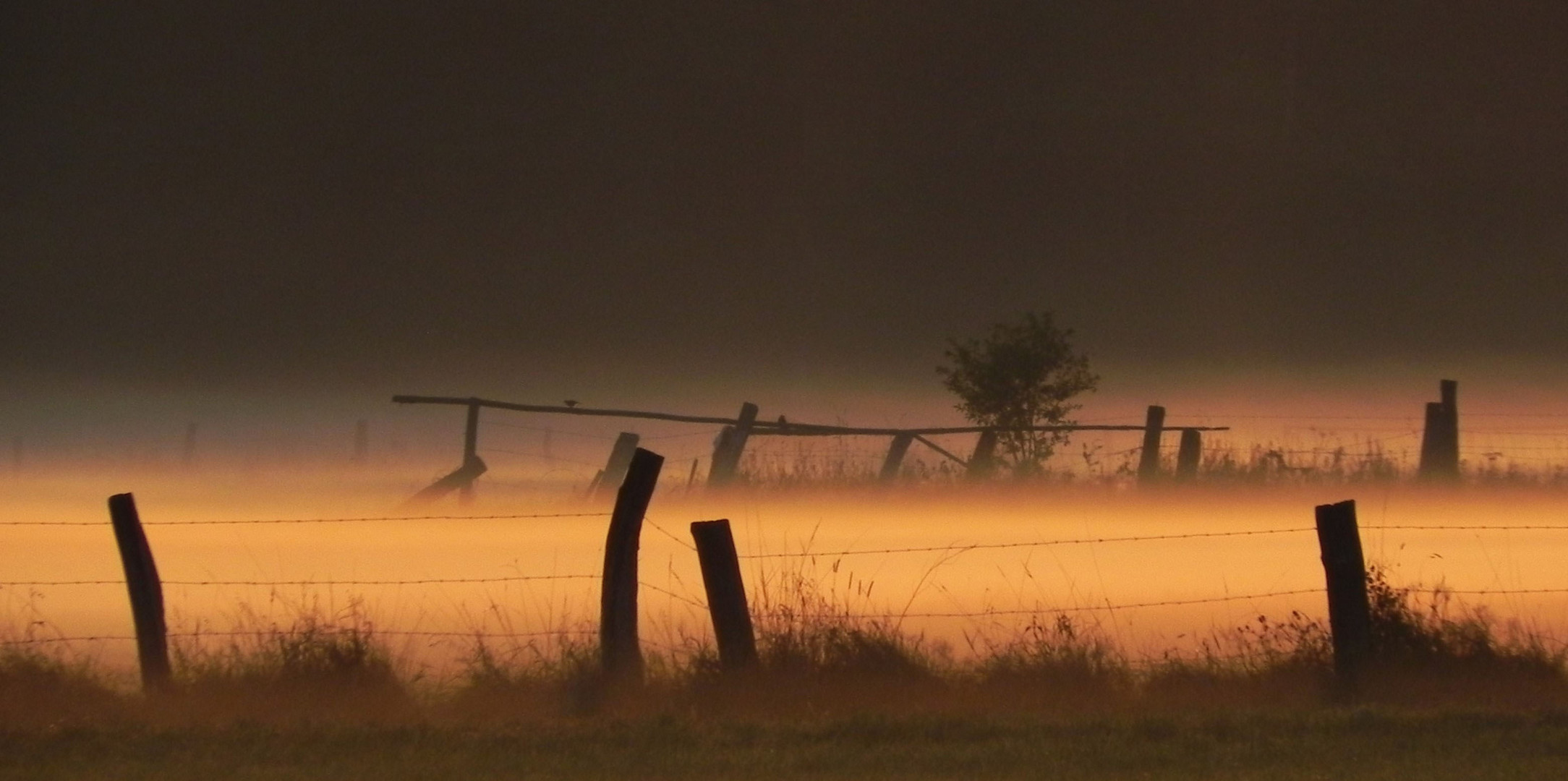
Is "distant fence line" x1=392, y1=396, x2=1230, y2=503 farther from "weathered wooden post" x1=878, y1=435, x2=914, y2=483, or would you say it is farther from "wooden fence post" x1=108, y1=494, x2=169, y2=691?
"wooden fence post" x1=108, y1=494, x2=169, y2=691

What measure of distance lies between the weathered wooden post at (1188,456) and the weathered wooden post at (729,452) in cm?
643

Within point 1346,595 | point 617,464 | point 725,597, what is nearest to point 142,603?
point 725,597


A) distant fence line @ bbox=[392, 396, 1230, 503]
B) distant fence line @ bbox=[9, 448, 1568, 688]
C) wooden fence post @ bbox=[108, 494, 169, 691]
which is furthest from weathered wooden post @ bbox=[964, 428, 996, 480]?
wooden fence post @ bbox=[108, 494, 169, 691]


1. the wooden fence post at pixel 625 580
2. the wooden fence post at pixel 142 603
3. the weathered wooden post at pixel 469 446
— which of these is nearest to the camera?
the wooden fence post at pixel 625 580

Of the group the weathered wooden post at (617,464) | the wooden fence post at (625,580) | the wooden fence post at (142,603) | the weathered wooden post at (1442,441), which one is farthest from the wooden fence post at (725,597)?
the weathered wooden post at (1442,441)

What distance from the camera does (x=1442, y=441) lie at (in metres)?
22.0

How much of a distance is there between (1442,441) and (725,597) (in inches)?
626

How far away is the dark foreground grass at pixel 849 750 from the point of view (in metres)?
7.82

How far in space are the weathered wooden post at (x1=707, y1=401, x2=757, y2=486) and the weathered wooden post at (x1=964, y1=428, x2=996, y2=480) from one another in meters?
3.58

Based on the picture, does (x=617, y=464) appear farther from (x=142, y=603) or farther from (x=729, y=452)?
(x=142, y=603)

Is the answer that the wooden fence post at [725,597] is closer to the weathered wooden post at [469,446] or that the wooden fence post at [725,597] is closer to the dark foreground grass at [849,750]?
the dark foreground grass at [849,750]

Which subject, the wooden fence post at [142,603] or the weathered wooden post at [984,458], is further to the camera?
the weathered wooden post at [984,458]

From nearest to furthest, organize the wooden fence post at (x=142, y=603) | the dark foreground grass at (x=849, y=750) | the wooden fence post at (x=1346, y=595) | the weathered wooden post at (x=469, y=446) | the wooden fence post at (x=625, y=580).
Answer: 1. the dark foreground grass at (x=849, y=750)
2. the wooden fence post at (x=1346, y=595)
3. the wooden fence post at (x=625, y=580)
4. the wooden fence post at (x=142, y=603)
5. the weathered wooden post at (x=469, y=446)

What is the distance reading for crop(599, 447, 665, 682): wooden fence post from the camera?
9.55 metres
